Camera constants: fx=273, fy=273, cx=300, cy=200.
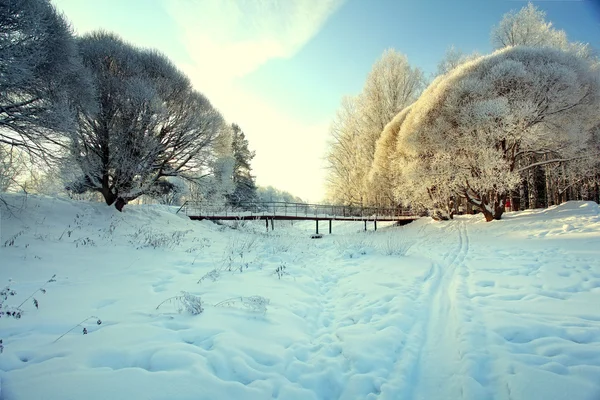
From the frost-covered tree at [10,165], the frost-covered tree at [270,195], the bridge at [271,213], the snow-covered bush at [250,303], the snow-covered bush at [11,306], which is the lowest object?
the snow-covered bush at [250,303]

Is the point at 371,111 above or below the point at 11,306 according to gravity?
above

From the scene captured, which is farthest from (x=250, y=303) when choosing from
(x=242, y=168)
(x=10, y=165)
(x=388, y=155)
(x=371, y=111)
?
(x=242, y=168)

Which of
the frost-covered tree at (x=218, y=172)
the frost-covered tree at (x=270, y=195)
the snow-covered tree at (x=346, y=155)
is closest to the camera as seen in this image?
the frost-covered tree at (x=218, y=172)

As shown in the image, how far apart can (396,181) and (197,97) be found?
15.3 meters

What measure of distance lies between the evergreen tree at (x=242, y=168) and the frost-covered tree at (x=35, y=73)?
2331cm

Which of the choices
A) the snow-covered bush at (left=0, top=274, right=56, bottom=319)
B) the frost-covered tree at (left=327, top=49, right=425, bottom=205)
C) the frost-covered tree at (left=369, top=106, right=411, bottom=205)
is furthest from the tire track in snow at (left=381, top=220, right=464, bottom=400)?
the frost-covered tree at (left=327, top=49, right=425, bottom=205)

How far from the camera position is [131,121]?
13227 millimetres

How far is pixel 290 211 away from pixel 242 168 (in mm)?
12861

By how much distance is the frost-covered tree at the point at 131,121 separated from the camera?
12.8 metres

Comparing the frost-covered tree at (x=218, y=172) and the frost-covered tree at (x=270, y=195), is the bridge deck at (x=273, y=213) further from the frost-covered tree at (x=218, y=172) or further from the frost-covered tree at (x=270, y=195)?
the frost-covered tree at (x=270, y=195)

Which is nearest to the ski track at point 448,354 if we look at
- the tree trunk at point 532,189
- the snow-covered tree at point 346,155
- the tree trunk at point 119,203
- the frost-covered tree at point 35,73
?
the frost-covered tree at point 35,73

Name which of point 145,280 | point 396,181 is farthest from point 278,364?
point 396,181

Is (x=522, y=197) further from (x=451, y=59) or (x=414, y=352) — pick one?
(x=414, y=352)

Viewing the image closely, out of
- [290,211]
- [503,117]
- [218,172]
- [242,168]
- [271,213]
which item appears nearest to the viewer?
[503,117]
